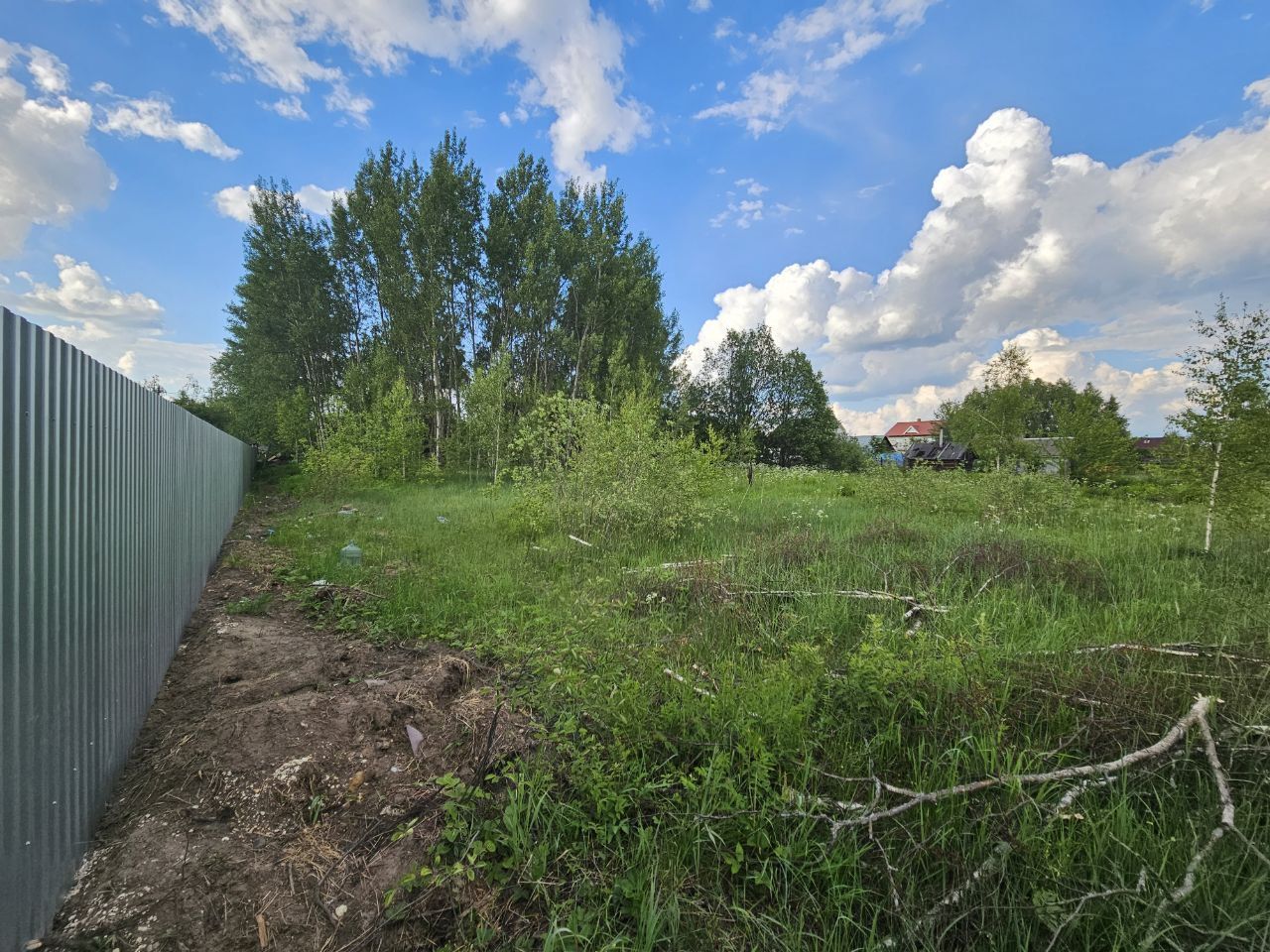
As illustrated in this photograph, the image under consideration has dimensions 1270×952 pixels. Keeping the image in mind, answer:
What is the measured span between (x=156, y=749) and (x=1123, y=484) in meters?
21.2

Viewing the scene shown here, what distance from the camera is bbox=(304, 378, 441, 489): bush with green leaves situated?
13750 mm

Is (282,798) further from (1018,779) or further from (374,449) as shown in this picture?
(374,449)

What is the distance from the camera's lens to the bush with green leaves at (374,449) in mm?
13750

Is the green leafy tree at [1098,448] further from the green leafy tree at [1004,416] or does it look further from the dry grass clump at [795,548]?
the dry grass clump at [795,548]

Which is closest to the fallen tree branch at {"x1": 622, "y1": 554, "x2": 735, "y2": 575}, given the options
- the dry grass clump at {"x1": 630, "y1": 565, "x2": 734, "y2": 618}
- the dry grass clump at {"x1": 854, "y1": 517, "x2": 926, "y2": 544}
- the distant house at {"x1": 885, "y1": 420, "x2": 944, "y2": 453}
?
the dry grass clump at {"x1": 630, "y1": 565, "x2": 734, "y2": 618}

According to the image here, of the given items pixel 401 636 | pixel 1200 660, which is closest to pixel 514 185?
pixel 401 636

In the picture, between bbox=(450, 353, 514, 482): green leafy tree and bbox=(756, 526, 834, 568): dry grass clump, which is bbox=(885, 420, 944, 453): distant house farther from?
bbox=(756, 526, 834, 568): dry grass clump

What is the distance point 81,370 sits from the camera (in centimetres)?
219

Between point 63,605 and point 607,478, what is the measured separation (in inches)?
233

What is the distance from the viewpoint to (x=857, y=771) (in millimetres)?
2164

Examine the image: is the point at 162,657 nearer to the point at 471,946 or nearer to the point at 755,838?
the point at 471,946

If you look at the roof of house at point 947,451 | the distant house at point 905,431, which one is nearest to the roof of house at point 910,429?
the distant house at point 905,431

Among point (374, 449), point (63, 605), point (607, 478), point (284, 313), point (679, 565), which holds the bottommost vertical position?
point (679, 565)

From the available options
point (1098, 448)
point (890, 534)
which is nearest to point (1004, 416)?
point (1098, 448)
